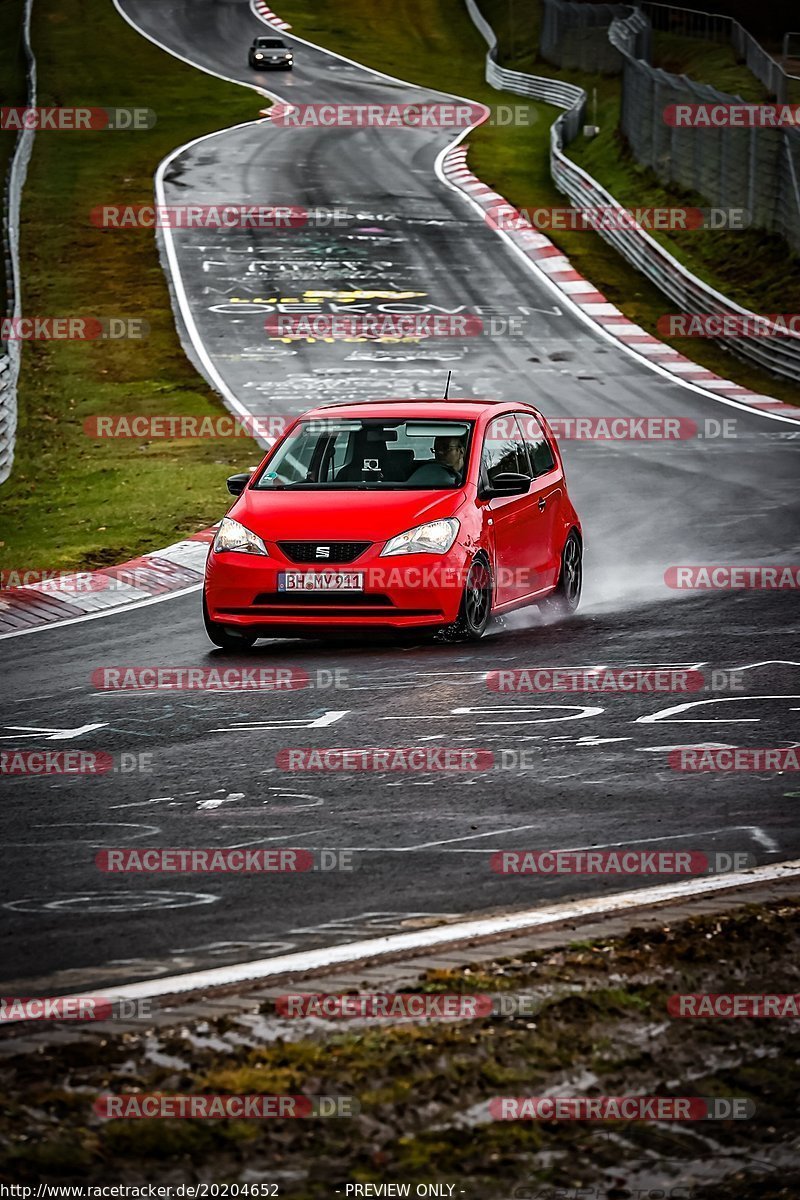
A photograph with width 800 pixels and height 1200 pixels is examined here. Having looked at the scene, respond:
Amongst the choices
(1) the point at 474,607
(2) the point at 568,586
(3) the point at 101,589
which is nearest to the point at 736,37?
(2) the point at 568,586

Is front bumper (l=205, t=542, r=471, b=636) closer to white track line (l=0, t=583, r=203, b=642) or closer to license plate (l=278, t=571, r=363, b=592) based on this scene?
license plate (l=278, t=571, r=363, b=592)

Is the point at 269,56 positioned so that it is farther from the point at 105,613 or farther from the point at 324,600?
the point at 324,600

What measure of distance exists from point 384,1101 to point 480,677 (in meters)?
6.44

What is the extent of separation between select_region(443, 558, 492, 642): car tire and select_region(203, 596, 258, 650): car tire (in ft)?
4.37

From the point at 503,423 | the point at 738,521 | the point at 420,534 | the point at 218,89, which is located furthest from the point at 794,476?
the point at 218,89

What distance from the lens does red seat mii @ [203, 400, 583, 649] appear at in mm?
11922

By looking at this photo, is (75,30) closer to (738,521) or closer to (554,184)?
(554,184)

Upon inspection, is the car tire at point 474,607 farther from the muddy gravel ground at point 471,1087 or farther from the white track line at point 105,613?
the muddy gravel ground at point 471,1087

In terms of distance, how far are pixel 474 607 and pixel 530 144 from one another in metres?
40.5

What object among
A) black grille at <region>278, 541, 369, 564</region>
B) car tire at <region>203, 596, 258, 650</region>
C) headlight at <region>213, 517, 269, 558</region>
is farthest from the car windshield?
car tire at <region>203, 596, 258, 650</region>

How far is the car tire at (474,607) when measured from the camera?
12086 mm

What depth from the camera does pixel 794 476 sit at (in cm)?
1975

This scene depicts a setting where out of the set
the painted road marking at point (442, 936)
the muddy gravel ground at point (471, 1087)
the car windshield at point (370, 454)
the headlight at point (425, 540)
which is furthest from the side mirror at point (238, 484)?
the muddy gravel ground at point (471, 1087)

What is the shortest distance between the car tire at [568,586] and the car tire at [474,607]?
3.97 feet
